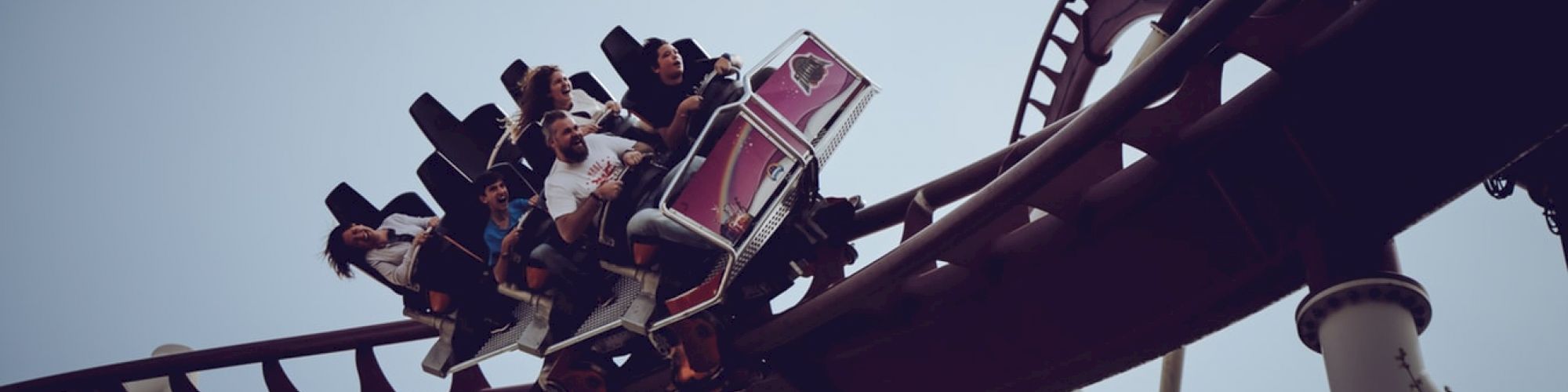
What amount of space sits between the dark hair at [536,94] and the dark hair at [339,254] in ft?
3.89

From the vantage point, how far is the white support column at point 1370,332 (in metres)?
4.75

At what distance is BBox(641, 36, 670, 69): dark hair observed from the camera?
796 cm

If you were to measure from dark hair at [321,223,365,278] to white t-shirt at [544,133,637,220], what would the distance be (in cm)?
151

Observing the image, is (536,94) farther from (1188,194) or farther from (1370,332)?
(1370,332)

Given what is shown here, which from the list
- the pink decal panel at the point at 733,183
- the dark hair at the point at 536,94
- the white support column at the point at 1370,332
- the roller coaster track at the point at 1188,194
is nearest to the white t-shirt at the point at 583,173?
the dark hair at the point at 536,94

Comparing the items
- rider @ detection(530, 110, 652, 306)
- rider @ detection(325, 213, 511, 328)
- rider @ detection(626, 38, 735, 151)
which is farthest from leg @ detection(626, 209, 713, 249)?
rider @ detection(325, 213, 511, 328)

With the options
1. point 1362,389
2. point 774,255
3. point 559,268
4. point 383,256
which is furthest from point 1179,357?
point 383,256

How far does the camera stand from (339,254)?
8.86 metres

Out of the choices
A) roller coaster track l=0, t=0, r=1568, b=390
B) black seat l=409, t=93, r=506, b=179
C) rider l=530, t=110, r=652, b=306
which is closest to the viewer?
roller coaster track l=0, t=0, r=1568, b=390

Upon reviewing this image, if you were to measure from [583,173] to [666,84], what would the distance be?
1.88 ft

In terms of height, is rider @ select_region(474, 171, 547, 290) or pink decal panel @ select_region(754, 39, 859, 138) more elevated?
pink decal panel @ select_region(754, 39, 859, 138)

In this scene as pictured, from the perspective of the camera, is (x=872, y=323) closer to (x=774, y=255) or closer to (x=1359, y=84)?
(x=774, y=255)

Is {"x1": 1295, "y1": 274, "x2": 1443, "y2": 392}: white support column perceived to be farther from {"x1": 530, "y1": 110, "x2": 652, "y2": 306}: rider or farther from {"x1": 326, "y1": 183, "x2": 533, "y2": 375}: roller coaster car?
{"x1": 326, "y1": 183, "x2": 533, "y2": 375}: roller coaster car

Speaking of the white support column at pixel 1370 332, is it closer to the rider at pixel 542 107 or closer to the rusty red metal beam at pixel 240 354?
the rider at pixel 542 107
